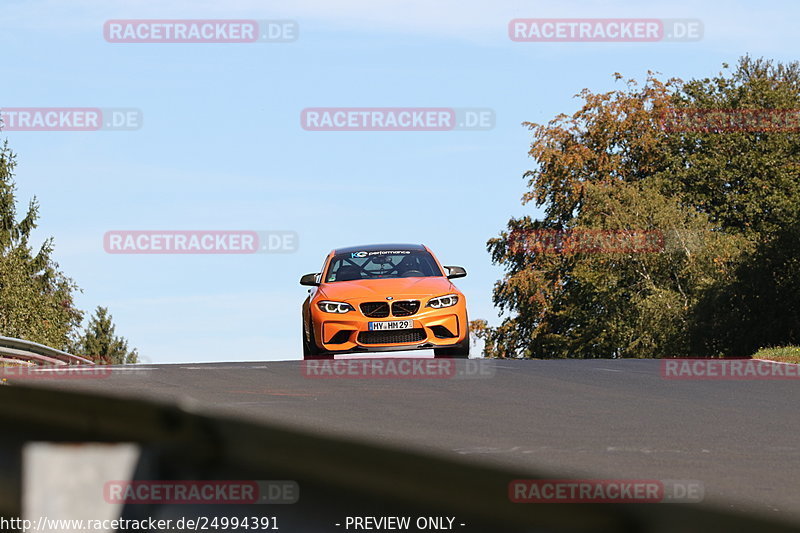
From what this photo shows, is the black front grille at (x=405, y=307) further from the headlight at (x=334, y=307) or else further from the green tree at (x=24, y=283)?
the green tree at (x=24, y=283)

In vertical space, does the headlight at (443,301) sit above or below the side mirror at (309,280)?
below

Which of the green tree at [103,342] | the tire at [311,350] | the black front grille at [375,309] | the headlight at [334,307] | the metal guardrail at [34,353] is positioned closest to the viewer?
the black front grille at [375,309]

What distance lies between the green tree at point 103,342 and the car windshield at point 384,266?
119 metres

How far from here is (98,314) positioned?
14975 centimetres

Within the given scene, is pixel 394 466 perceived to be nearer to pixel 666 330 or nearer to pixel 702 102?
pixel 666 330

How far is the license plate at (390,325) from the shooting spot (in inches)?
746

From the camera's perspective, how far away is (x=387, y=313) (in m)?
19.0

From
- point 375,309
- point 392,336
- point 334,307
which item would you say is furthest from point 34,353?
point 392,336

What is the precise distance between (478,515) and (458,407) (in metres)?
12.1

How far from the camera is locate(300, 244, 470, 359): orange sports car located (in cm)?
1902

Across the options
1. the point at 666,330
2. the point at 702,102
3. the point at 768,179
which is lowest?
the point at 666,330

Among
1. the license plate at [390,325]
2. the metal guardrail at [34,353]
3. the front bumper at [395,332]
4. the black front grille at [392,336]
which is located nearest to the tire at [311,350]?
the front bumper at [395,332]

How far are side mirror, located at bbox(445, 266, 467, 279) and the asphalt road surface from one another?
63.1 inches

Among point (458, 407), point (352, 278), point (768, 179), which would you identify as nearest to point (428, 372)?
point (352, 278)
